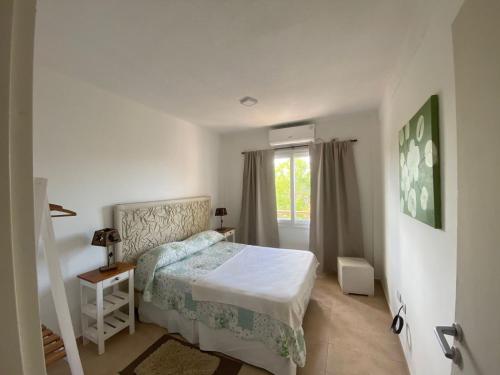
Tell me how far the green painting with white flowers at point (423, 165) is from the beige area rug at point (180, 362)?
176 cm

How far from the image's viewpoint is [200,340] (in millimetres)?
1766

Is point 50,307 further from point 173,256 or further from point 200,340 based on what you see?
point 200,340

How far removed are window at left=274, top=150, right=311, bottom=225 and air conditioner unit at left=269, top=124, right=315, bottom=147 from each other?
26 cm

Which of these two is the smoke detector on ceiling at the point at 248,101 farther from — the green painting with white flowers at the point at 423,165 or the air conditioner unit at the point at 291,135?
the green painting with white flowers at the point at 423,165

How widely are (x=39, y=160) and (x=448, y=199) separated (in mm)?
2773

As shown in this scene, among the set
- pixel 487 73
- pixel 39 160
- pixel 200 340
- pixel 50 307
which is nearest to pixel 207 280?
pixel 200 340

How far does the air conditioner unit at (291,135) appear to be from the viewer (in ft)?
10.6

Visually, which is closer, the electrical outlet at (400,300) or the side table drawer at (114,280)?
the electrical outlet at (400,300)

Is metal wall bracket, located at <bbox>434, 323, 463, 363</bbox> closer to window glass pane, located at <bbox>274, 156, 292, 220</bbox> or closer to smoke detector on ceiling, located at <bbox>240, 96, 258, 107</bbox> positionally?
smoke detector on ceiling, located at <bbox>240, 96, 258, 107</bbox>

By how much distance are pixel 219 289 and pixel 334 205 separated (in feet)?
7.53

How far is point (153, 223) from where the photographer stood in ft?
8.24

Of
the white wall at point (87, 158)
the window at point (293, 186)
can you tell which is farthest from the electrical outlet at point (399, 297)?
the white wall at point (87, 158)

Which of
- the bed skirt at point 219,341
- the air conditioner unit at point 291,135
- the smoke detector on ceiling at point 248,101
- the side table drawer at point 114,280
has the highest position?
the smoke detector on ceiling at point 248,101

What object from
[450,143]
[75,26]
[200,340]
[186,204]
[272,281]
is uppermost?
[75,26]
